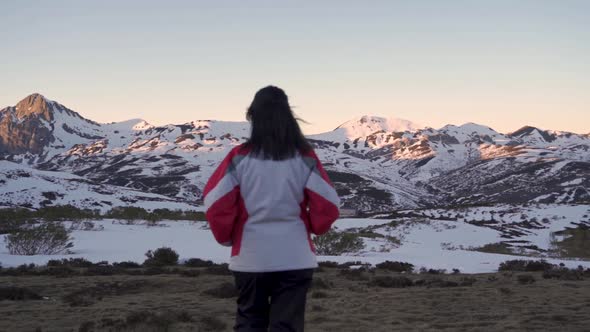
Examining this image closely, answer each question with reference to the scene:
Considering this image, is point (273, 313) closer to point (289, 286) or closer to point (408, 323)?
point (289, 286)

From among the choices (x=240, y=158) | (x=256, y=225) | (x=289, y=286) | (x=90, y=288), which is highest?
(x=240, y=158)

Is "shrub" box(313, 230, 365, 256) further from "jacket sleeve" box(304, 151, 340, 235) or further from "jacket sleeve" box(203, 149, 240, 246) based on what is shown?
"jacket sleeve" box(203, 149, 240, 246)

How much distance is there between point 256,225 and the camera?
416 centimetres

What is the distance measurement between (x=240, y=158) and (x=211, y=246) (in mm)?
27568

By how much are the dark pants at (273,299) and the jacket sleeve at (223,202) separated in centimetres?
33

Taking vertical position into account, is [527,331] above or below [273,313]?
below

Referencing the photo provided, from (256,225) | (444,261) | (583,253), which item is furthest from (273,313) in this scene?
(583,253)

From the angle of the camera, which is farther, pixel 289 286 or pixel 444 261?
pixel 444 261

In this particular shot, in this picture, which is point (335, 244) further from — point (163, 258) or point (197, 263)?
point (163, 258)

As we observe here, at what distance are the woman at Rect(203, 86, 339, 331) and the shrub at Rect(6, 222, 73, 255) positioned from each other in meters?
25.8

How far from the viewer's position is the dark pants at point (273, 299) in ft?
13.7

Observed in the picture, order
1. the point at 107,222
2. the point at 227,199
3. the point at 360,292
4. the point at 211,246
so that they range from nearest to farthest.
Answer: the point at 227,199 < the point at 360,292 < the point at 211,246 < the point at 107,222

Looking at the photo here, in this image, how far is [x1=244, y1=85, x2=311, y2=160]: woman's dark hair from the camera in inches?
168

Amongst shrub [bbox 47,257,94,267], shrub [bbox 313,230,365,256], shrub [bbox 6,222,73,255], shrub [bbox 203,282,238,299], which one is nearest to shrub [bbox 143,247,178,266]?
shrub [bbox 47,257,94,267]
